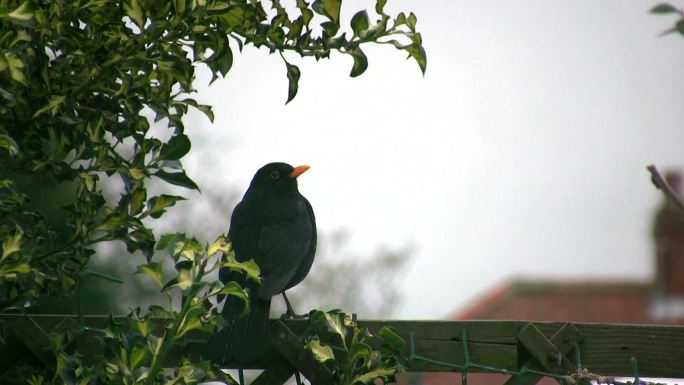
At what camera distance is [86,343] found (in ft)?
8.77

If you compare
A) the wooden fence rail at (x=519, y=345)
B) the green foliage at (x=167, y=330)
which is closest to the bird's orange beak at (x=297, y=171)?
the wooden fence rail at (x=519, y=345)

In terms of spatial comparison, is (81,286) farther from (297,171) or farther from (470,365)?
(297,171)

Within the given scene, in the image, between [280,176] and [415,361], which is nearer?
[415,361]

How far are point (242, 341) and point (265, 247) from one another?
2.79 ft

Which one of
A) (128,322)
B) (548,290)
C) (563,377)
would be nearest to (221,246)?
(128,322)

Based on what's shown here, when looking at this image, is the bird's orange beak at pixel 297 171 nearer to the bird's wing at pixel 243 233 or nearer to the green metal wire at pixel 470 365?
the bird's wing at pixel 243 233

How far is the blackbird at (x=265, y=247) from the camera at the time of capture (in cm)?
276

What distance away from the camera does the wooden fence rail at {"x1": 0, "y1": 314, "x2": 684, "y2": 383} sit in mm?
2660

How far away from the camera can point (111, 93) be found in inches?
95.0

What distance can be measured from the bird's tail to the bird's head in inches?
48.9

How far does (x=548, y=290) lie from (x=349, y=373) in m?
19.5

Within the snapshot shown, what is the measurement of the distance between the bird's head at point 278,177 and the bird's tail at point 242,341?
1.24 meters

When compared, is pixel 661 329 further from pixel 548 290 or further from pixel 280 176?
pixel 548 290


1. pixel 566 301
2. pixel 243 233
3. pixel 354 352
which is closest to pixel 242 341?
pixel 354 352
